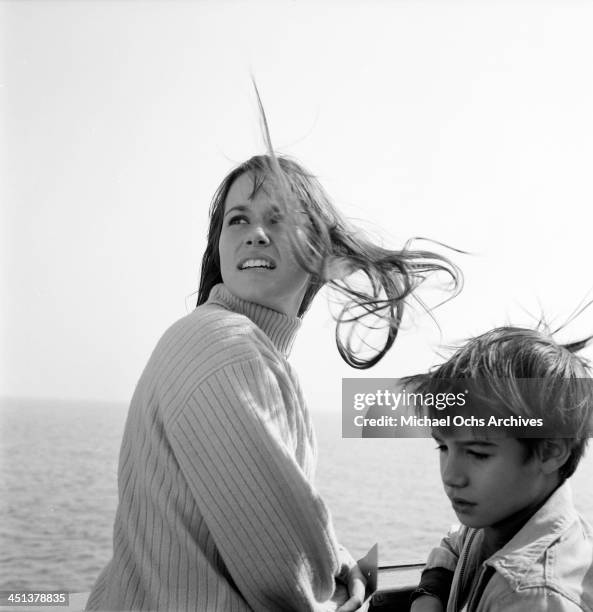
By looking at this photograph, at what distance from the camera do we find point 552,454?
86cm

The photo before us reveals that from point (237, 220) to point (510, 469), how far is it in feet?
1.57

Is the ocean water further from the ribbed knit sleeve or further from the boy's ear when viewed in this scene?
the boy's ear

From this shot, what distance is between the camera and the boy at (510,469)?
2.47ft

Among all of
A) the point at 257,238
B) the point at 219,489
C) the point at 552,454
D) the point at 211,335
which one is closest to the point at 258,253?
the point at 257,238

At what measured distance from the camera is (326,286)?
3.59 ft

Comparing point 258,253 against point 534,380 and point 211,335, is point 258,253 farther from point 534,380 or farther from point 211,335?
point 534,380

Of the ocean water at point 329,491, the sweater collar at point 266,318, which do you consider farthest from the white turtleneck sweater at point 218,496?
the ocean water at point 329,491

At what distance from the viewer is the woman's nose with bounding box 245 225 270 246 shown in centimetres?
97

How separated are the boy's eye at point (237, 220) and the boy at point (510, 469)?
13.1 inches

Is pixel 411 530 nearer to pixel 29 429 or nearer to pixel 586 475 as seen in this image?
pixel 29 429

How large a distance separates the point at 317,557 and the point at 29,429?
251 centimetres

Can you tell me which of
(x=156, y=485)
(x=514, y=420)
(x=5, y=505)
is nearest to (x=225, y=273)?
(x=156, y=485)

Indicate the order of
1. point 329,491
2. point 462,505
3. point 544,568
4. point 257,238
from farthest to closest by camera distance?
point 329,491 < point 257,238 < point 462,505 < point 544,568

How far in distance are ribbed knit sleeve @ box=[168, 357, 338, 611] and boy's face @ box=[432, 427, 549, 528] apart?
6.2 inches
